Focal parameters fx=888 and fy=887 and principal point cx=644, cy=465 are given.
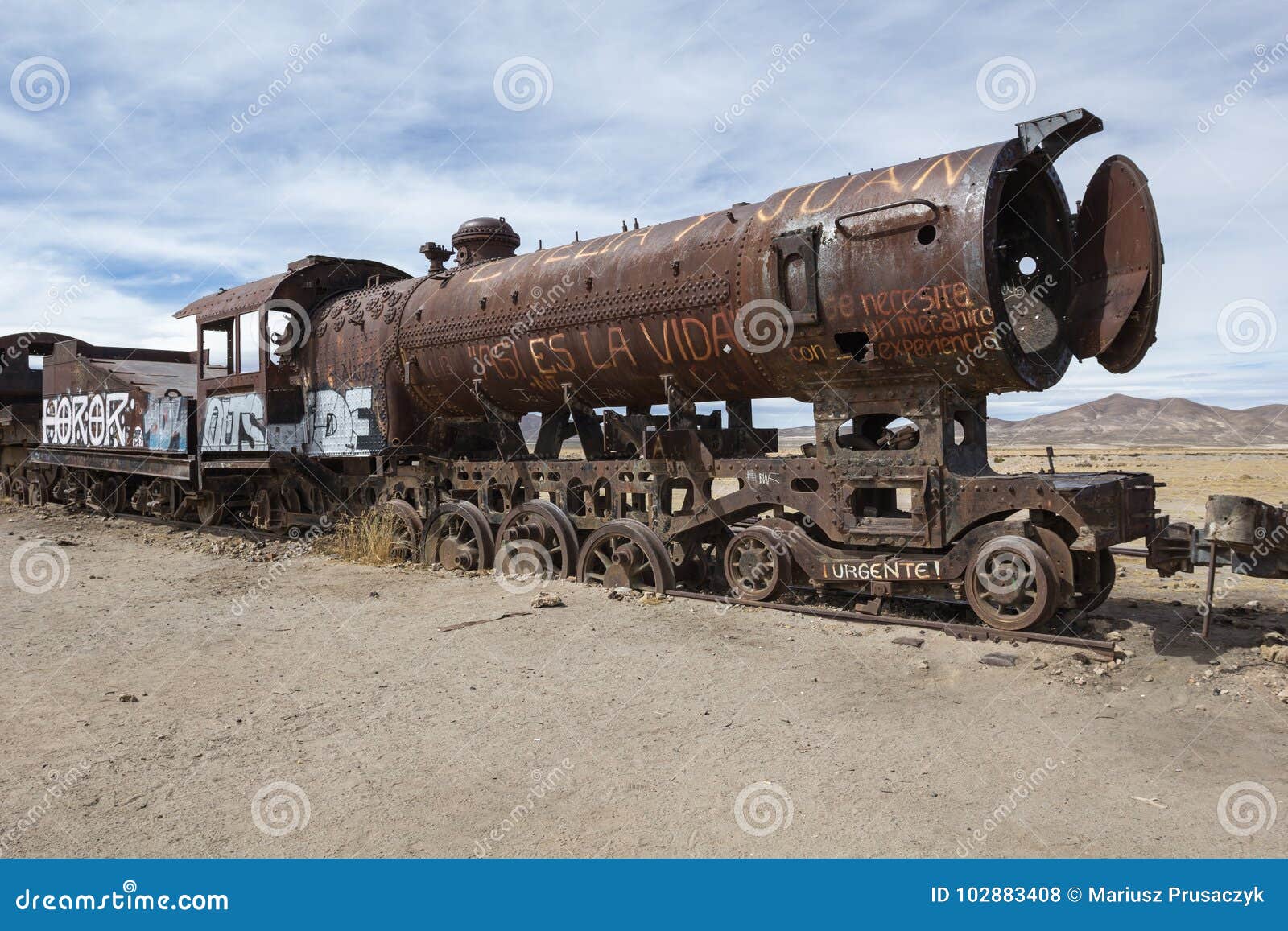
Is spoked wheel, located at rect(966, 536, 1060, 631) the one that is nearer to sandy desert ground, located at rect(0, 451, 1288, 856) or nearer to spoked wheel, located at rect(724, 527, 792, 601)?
sandy desert ground, located at rect(0, 451, 1288, 856)

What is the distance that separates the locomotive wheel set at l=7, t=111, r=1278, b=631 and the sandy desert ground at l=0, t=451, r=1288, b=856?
79 centimetres

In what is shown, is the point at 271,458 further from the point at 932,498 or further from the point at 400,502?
the point at 932,498

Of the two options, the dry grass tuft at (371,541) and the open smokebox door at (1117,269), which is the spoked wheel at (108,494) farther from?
the open smokebox door at (1117,269)

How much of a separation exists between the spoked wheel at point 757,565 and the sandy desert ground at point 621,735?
0.27 m

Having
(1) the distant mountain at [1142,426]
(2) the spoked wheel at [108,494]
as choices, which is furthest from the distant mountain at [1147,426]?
(2) the spoked wheel at [108,494]

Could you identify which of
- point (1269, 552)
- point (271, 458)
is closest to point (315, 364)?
point (271, 458)

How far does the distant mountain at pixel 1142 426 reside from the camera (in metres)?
112

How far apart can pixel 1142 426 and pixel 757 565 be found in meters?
148

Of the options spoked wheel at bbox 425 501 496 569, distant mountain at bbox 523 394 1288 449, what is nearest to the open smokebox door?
spoked wheel at bbox 425 501 496 569

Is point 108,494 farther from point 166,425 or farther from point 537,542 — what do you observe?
point 537,542

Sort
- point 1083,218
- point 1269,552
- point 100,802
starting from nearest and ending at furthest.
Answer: point 100,802, point 1269,552, point 1083,218

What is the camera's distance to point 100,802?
410 centimetres

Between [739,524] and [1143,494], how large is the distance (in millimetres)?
3704

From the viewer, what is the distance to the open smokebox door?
22.1ft
